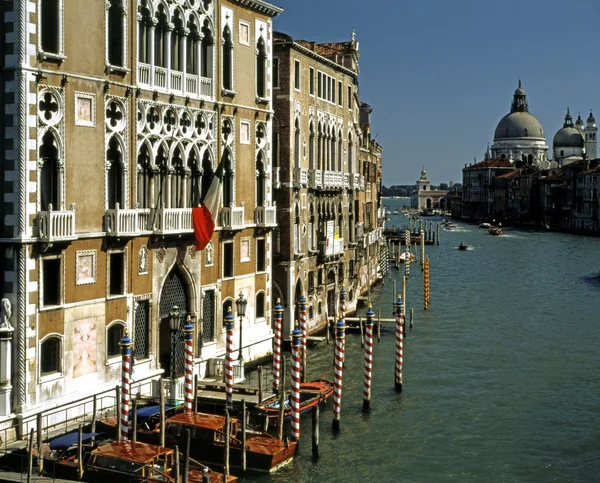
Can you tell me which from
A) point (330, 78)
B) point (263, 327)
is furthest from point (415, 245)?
point (263, 327)

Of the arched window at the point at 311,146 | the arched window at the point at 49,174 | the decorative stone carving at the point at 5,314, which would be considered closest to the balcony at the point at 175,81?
the arched window at the point at 49,174

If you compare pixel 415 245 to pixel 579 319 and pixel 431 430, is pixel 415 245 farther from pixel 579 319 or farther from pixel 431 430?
pixel 431 430

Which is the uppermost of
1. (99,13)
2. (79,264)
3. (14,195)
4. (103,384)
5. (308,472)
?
(99,13)

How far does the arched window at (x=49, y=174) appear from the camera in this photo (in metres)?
17.1

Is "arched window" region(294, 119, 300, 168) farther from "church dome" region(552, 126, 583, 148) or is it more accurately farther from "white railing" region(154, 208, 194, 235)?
"church dome" region(552, 126, 583, 148)

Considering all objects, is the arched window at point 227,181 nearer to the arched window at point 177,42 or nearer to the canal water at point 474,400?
the arched window at point 177,42

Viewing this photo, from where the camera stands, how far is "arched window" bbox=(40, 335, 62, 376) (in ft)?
56.2

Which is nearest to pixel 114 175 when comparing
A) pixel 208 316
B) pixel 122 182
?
pixel 122 182

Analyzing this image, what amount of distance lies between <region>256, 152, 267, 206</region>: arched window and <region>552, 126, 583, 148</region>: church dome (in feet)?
531

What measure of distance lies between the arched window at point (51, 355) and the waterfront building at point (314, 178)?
1182cm

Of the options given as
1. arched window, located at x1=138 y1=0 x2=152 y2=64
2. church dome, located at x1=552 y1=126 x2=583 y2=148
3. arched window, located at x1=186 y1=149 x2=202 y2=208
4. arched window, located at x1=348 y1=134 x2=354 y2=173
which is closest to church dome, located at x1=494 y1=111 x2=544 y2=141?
church dome, located at x1=552 y1=126 x2=583 y2=148

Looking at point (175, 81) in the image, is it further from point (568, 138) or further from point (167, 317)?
point (568, 138)

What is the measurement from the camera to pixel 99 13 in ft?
60.0

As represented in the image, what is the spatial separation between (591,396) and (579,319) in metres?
14.7
